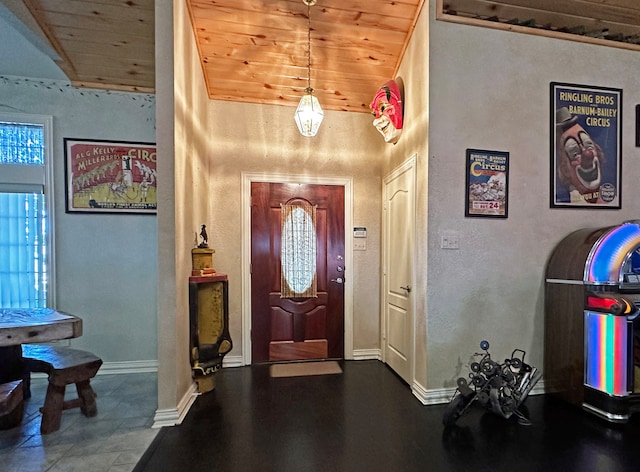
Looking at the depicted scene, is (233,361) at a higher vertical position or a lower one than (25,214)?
lower

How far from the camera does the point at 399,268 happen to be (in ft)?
10.4

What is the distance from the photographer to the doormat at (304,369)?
3220 millimetres

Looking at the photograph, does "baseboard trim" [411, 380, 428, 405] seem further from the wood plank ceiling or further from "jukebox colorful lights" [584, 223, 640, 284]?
the wood plank ceiling

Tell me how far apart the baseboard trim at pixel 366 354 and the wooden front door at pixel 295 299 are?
0.59ft

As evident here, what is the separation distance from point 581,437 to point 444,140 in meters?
2.26

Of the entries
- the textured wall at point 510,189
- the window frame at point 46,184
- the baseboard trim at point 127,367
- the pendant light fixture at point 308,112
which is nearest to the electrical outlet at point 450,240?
the textured wall at point 510,189

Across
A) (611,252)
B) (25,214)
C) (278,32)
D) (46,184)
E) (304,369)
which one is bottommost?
(304,369)

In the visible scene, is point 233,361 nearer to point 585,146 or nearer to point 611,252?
point 611,252

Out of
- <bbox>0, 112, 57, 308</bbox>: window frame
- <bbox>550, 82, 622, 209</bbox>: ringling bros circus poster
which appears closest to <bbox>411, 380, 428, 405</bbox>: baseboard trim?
<bbox>550, 82, 622, 209</bbox>: ringling bros circus poster

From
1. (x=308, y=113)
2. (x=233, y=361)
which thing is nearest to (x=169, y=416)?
(x=233, y=361)

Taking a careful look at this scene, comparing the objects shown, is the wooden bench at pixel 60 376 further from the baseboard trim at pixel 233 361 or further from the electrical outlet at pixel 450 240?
the electrical outlet at pixel 450 240

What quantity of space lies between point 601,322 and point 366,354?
6.98 feet

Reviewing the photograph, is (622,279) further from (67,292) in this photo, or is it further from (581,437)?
(67,292)

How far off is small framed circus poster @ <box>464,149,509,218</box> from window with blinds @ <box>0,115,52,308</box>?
3.88 m
